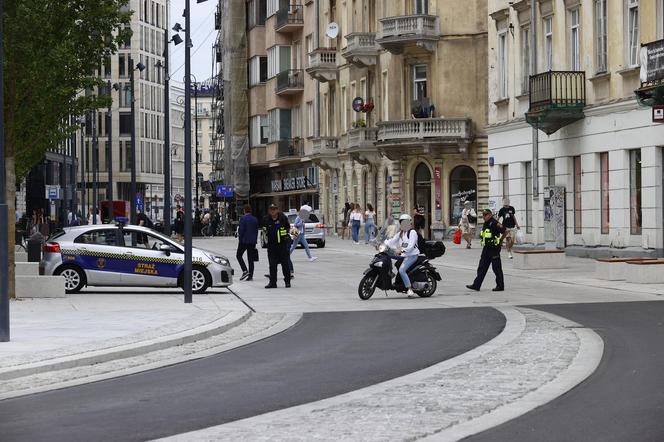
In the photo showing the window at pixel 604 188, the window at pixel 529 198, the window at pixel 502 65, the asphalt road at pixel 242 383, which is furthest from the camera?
the window at pixel 502 65

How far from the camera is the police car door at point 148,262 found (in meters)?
27.7

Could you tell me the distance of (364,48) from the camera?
221 feet

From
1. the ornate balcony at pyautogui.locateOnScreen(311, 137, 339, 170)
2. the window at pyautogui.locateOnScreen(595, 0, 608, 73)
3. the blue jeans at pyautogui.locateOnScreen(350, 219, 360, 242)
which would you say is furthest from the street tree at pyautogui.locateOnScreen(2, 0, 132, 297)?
the ornate balcony at pyautogui.locateOnScreen(311, 137, 339, 170)

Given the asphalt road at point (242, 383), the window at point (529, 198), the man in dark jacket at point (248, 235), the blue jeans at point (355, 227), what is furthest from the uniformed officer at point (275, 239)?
the blue jeans at point (355, 227)

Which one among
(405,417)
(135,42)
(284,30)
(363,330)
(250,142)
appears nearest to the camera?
(405,417)

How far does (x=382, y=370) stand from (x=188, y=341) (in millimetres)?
4393

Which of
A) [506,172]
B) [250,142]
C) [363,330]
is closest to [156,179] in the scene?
[250,142]

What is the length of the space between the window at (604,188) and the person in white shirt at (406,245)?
50.0 ft

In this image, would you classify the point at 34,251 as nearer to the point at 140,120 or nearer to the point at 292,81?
the point at 292,81

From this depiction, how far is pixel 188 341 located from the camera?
1759 centimetres

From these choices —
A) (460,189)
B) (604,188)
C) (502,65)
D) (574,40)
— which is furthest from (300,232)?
(460,189)

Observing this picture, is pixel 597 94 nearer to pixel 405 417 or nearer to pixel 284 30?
pixel 405 417

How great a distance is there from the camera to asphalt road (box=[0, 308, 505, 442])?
404 inches

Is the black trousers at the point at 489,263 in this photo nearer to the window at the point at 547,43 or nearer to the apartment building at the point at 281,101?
the window at the point at 547,43
